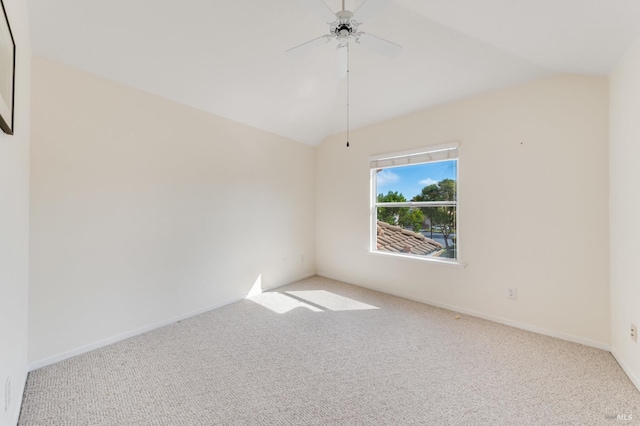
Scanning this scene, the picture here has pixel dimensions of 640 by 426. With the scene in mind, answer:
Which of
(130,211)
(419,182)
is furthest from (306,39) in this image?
(130,211)

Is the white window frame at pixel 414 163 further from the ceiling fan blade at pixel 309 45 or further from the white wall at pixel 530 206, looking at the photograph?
the ceiling fan blade at pixel 309 45

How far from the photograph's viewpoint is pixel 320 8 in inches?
64.6

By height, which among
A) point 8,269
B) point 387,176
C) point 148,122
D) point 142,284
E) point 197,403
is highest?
point 148,122

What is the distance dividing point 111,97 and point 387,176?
3.11 metres

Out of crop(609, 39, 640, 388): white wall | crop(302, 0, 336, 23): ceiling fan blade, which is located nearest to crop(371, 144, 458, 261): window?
crop(609, 39, 640, 388): white wall

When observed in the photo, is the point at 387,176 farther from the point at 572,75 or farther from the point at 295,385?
the point at 295,385

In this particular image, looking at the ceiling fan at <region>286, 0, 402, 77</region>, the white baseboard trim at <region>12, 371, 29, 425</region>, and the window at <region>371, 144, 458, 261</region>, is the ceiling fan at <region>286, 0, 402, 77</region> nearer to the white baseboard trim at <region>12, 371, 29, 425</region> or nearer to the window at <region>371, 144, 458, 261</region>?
the window at <region>371, 144, 458, 261</region>

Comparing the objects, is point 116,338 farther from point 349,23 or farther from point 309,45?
point 349,23

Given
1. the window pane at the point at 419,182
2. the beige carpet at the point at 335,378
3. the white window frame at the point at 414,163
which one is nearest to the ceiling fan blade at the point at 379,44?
the white window frame at the point at 414,163

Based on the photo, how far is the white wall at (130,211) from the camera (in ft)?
6.69

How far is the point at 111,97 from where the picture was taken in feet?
7.65

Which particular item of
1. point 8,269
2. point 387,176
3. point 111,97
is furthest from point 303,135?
point 8,269

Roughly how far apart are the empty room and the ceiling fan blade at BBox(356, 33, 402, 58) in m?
0.02

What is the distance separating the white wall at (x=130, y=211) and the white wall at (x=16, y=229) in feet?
0.57
